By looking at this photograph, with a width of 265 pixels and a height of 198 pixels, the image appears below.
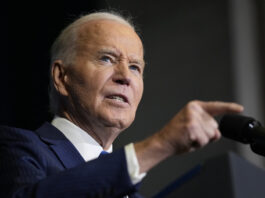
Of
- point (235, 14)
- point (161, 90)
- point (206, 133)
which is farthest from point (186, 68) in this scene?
point (206, 133)

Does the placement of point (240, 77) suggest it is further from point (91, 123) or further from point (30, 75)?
point (91, 123)

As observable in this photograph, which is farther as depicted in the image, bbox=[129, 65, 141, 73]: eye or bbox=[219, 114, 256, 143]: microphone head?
bbox=[129, 65, 141, 73]: eye

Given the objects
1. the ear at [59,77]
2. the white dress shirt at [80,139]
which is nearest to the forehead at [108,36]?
the ear at [59,77]

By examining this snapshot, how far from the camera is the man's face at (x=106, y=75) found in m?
1.93

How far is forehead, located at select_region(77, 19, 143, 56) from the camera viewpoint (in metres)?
2.08

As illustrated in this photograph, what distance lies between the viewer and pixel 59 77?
6.97 ft

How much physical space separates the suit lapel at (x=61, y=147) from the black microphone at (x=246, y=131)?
586 mm

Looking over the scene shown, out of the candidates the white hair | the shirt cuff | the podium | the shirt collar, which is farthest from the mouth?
the podium

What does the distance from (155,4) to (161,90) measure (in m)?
0.66

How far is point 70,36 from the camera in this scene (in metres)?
2.18

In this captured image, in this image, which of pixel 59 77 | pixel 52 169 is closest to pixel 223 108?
pixel 52 169

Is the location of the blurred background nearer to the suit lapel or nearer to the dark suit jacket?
the suit lapel

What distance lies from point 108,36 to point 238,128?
3.07ft

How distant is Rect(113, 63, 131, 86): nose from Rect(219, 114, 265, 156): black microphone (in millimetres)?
724
